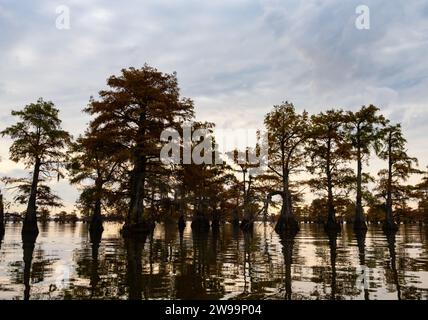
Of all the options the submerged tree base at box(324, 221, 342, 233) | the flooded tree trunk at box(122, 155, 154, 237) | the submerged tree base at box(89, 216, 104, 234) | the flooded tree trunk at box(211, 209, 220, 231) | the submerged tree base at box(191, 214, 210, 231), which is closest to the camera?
the flooded tree trunk at box(122, 155, 154, 237)

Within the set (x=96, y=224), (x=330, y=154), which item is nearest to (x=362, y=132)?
(x=330, y=154)

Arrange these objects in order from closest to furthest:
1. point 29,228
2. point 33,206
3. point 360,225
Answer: point 29,228 < point 33,206 < point 360,225

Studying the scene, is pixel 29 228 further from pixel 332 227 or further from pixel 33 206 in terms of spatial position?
pixel 332 227

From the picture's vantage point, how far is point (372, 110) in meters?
36.0

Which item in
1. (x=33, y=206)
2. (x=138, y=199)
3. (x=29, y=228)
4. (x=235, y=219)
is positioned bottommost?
(x=235, y=219)

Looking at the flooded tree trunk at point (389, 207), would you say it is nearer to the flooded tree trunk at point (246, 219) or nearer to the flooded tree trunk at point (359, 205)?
the flooded tree trunk at point (359, 205)

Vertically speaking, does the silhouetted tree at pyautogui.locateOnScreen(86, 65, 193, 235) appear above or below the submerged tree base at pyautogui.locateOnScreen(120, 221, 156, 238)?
above

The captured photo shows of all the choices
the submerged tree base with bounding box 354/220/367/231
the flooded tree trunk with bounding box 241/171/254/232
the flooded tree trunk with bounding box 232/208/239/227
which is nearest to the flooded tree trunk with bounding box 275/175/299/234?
the flooded tree trunk with bounding box 241/171/254/232

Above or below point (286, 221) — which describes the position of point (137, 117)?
above

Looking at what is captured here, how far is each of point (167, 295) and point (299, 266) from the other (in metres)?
4.70

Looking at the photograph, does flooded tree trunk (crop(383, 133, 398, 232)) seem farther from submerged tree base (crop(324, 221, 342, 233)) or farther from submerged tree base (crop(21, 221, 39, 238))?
submerged tree base (crop(21, 221, 39, 238))

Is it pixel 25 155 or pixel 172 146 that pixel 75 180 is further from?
pixel 172 146
